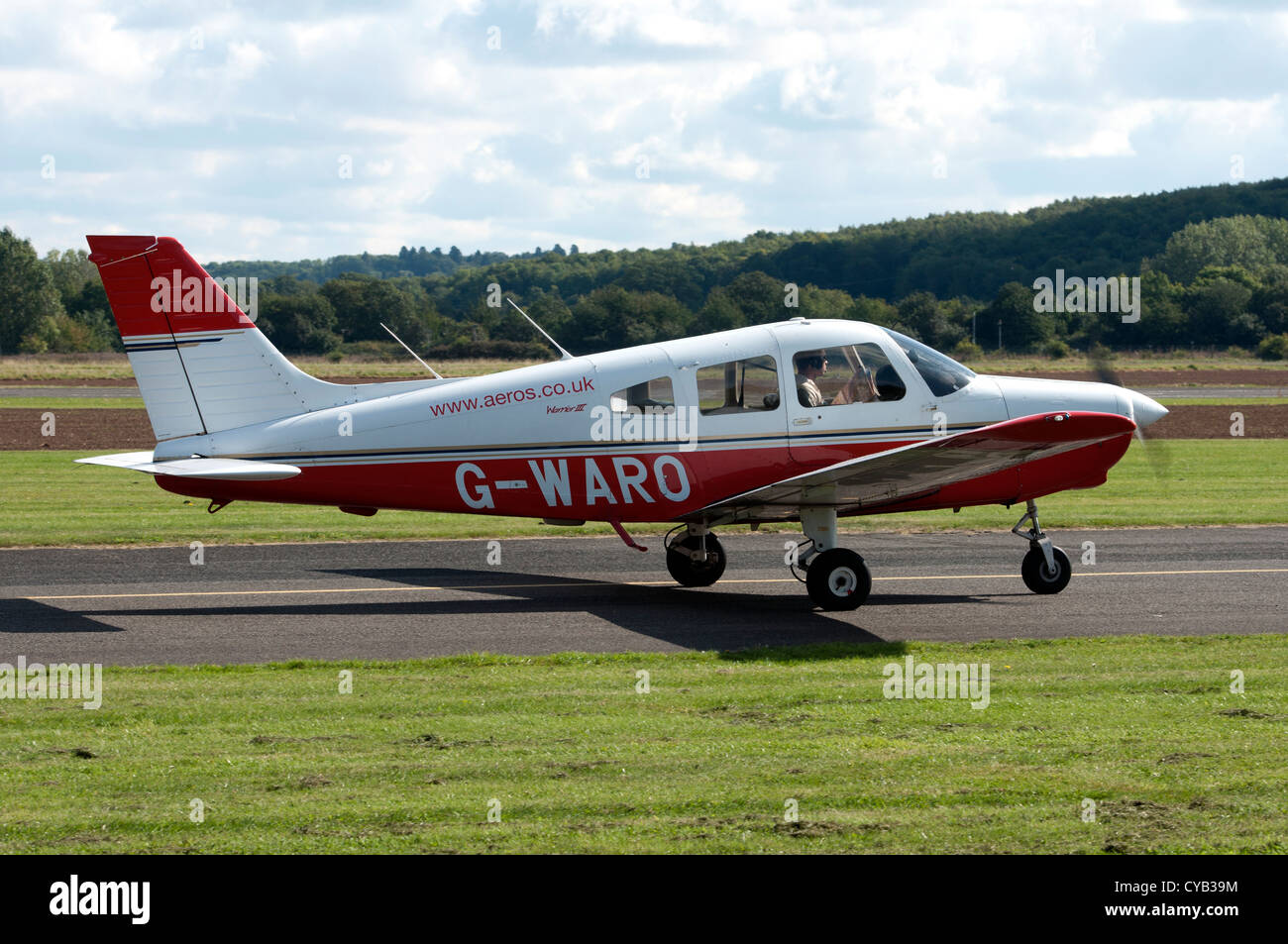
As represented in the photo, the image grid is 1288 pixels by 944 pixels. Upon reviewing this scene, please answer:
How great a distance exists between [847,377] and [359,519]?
33.6 feet

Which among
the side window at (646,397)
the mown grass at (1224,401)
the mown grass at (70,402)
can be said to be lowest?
the side window at (646,397)

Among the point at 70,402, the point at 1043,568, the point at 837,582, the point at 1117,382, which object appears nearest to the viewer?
the point at 837,582

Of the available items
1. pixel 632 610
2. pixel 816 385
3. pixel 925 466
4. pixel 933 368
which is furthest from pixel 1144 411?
pixel 632 610

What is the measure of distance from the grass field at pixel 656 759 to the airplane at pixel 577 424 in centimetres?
312

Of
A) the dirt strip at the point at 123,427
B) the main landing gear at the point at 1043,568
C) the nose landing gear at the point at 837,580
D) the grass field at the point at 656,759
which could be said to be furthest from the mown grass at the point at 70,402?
the grass field at the point at 656,759

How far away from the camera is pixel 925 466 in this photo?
41.1 ft

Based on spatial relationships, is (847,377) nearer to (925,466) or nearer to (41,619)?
Answer: (925,466)

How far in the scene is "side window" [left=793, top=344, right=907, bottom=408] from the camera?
44.9 ft

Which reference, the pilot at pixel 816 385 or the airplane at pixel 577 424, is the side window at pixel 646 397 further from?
the pilot at pixel 816 385

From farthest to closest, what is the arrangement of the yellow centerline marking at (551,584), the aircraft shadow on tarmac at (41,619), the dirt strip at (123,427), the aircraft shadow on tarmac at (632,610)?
the dirt strip at (123,427), the yellow centerline marking at (551,584), the aircraft shadow on tarmac at (41,619), the aircraft shadow on tarmac at (632,610)

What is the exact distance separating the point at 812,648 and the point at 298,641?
4574mm

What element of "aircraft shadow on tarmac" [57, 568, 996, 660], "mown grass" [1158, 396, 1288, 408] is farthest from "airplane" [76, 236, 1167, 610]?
"mown grass" [1158, 396, 1288, 408]

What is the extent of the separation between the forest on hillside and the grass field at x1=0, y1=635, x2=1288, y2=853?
61.5ft

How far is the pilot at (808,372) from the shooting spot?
44.7 ft
